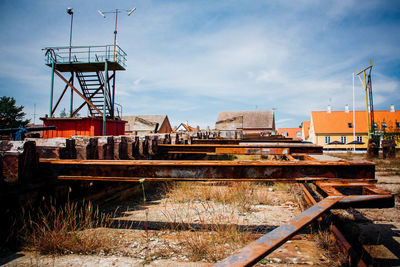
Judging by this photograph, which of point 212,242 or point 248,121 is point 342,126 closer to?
point 248,121

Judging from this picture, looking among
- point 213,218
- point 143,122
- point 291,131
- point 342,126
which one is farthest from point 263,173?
point 291,131

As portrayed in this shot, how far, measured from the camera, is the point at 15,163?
86.7 inches

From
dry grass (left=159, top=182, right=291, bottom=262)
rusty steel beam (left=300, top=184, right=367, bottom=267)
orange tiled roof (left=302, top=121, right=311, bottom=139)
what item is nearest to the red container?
dry grass (left=159, top=182, right=291, bottom=262)

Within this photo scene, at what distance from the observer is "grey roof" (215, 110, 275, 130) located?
56.0 m

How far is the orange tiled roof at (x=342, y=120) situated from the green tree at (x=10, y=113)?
161 feet

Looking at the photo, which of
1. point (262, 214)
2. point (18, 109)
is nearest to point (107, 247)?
point (262, 214)

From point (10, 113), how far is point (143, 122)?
84.3 feet

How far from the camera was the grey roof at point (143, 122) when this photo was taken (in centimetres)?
5253

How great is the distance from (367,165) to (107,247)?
105 inches

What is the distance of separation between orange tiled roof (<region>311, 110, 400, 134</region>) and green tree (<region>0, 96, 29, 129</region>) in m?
48.9

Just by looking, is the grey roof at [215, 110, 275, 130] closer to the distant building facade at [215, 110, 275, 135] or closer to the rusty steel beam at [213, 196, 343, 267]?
the distant building facade at [215, 110, 275, 135]

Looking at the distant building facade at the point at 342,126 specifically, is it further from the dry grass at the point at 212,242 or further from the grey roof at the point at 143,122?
the dry grass at the point at 212,242

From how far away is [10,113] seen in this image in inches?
1303

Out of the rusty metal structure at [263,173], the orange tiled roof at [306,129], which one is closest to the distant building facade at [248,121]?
the orange tiled roof at [306,129]
